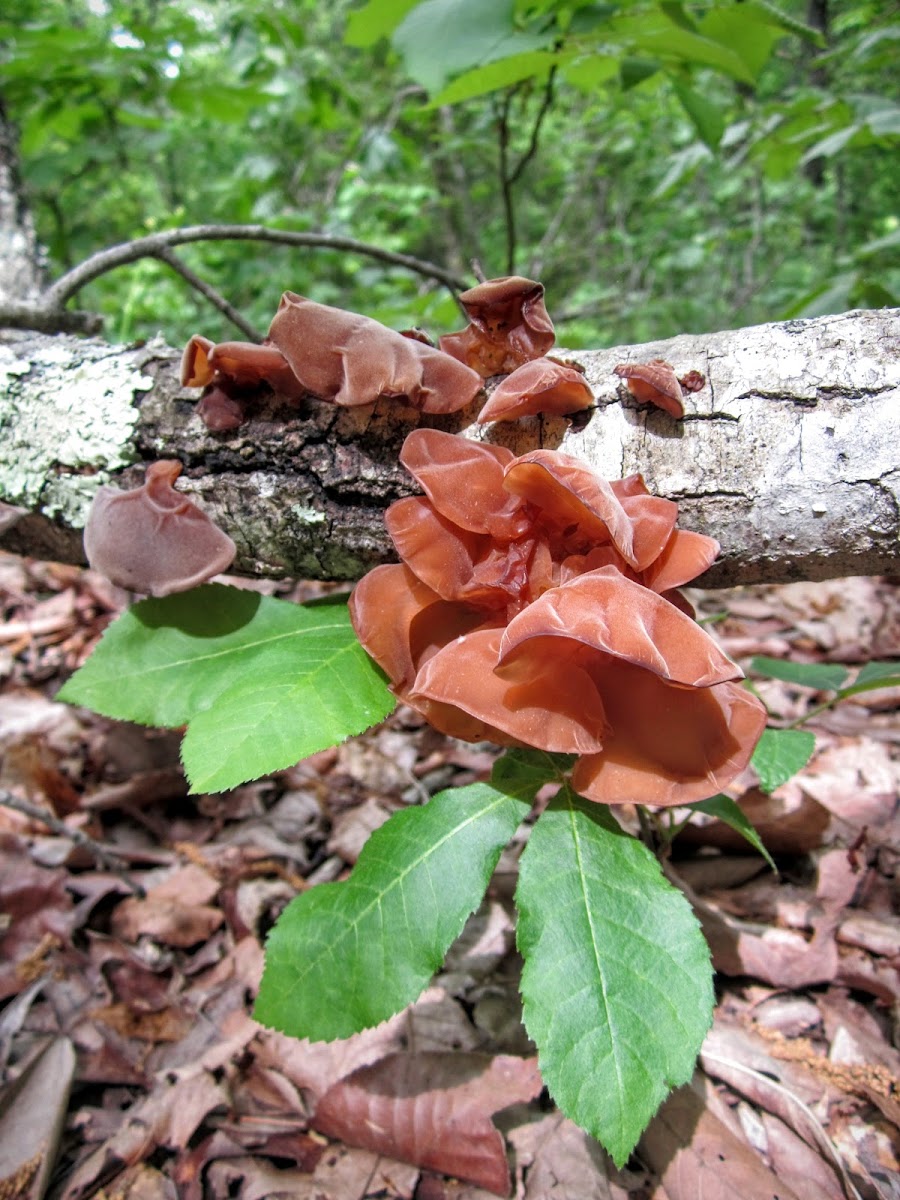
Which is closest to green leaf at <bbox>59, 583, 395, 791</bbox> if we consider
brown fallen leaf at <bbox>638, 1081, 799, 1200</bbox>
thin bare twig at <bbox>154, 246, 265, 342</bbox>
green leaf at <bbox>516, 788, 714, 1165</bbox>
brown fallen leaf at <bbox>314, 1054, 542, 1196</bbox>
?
green leaf at <bbox>516, 788, 714, 1165</bbox>

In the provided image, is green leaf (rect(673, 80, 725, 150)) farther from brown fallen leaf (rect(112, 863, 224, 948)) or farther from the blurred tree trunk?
the blurred tree trunk

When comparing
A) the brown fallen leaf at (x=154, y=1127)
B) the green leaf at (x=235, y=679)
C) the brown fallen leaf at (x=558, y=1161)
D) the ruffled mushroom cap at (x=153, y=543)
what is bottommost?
the brown fallen leaf at (x=154, y=1127)

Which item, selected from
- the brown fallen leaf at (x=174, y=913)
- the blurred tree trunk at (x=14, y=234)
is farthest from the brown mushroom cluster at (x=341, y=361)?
the blurred tree trunk at (x=14, y=234)

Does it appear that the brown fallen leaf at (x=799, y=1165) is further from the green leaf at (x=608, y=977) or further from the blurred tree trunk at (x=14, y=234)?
the blurred tree trunk at (x=14, y=234)

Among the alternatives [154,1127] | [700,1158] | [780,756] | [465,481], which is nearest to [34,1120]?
[154,1127]

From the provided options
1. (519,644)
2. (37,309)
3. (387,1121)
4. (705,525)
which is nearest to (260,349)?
(519,644)

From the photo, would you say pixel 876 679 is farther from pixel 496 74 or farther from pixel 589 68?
pixel 589 68
